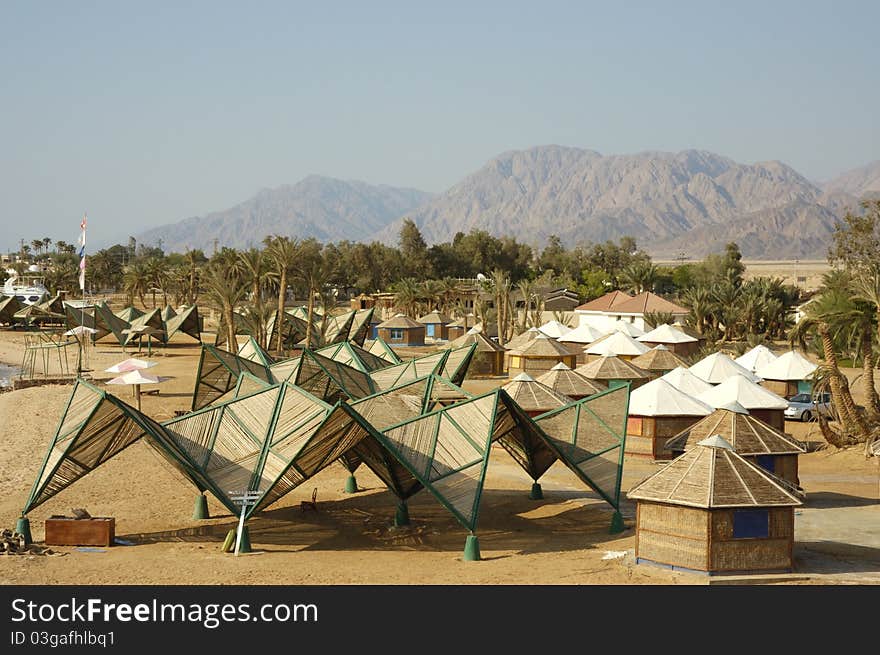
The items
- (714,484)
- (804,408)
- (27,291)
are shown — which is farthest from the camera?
(27,291)

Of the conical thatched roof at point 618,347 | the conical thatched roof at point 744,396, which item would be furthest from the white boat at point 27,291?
the conical thatched roof at point 744,396

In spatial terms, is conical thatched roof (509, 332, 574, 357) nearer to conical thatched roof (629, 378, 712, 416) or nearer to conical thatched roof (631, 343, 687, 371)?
conical thatched roof (631, 343, 687, 371)

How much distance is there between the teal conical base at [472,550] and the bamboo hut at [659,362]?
2335 centimetres

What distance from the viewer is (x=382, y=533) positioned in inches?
770

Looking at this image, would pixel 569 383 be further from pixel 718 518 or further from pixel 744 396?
pixel 718 518

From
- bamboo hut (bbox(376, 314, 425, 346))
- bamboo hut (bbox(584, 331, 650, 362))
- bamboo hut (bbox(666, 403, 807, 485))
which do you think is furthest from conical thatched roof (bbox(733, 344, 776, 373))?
bamboo hut (bbox(376, 314, 425, 346))

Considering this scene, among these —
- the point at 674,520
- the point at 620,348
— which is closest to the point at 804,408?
the point at 620,348

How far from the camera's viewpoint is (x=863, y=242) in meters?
58.9

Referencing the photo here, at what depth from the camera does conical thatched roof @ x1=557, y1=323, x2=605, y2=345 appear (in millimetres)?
52688

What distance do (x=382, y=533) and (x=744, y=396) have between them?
13.7 metres

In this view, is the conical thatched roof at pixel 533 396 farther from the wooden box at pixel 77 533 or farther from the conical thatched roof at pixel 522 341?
the conical thatched roof at pixel 522 341

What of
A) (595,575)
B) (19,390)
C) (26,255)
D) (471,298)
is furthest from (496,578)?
(26,255)

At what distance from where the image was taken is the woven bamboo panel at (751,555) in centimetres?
1538

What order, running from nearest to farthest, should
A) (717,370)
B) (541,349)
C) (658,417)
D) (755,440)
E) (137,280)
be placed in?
(755,440) → (658,417) → (717,370) → (541,349) → (137,280)
